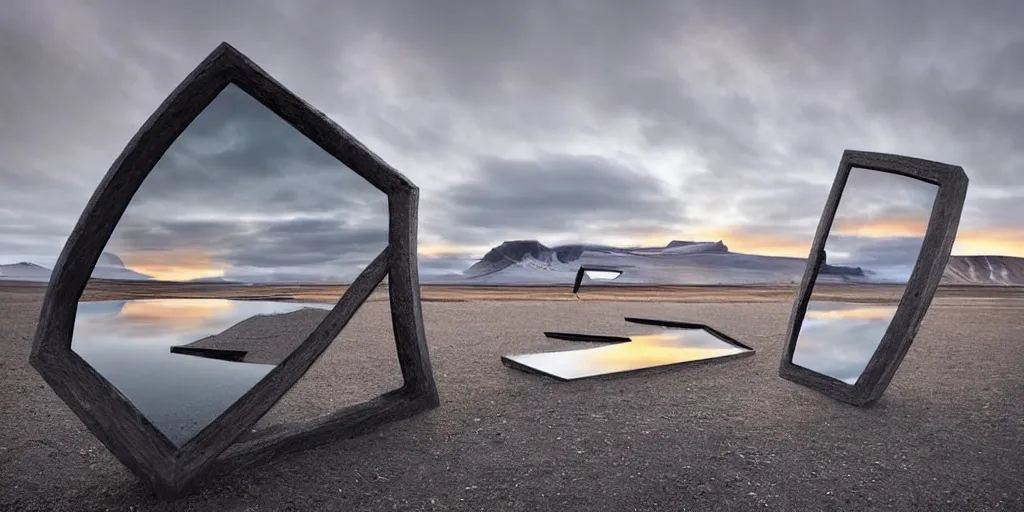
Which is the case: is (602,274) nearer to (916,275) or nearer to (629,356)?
(629,356)

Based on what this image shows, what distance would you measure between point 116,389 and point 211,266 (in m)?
0.96

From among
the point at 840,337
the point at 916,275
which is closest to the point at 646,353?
the point at 840,337

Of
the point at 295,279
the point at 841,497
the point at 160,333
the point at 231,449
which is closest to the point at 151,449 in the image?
the point at 231,449

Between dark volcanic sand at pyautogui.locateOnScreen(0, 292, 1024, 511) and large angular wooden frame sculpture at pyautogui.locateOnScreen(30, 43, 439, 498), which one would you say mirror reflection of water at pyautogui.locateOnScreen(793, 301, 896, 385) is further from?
large angular wooden frame sculpture at pyautogui.locateOnScreen(30, 43, 439, 498)

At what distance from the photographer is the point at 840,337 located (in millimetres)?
6715

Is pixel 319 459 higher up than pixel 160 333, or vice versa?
pixel 160 333

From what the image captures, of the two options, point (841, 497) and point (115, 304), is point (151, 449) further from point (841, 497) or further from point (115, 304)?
point (841, 497)

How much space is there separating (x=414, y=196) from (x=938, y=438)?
5.03 meters

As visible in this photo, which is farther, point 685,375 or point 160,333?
point 685,375

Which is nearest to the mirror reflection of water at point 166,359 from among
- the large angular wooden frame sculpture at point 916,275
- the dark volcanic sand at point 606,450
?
the dark volcanic sand at point 606,450

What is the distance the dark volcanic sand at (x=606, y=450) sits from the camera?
12.3 ft

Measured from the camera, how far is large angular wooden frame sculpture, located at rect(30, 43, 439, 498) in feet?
11.8

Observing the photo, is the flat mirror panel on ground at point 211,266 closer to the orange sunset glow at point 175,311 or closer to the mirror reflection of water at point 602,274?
the orange sunset glow at point 175,311

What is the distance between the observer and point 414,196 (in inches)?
197
